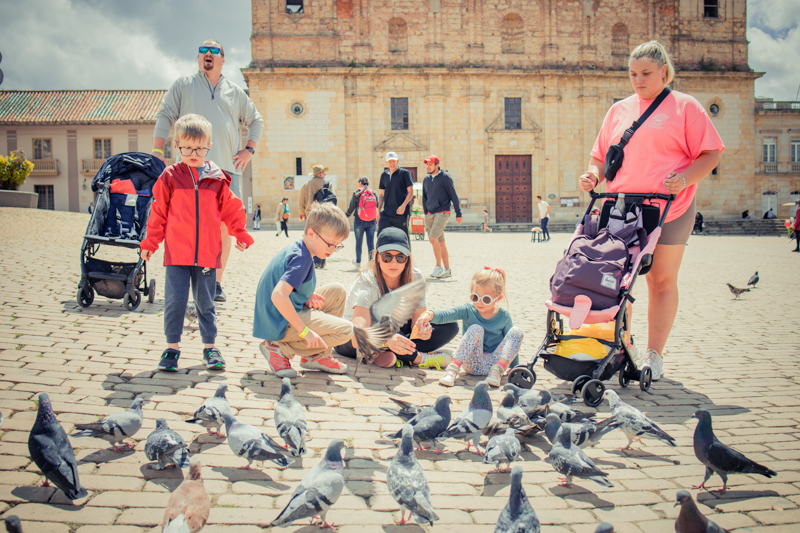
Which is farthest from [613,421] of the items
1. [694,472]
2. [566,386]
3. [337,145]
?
[337,145]

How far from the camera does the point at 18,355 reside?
13.7ft

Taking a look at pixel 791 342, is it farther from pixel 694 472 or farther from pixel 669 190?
pixel 694 472

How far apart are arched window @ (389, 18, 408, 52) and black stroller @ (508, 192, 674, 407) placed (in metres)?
34.7

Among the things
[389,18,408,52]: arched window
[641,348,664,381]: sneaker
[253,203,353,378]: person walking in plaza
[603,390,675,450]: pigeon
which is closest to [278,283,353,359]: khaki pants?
[253,203,353,378]: person walking in plaza

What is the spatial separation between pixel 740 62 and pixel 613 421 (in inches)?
1785

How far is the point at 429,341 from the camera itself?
16.0ft

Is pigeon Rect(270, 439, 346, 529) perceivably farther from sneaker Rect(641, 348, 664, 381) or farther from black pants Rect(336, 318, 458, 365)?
sneaker Rect(641, 348, 664, 381)

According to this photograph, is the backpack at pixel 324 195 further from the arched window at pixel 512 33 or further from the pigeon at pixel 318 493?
the arched window at pixel 512 33

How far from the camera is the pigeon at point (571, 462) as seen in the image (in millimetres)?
2449

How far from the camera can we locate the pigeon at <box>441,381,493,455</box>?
9.27 ft

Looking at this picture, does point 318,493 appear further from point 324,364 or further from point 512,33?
point 512,33

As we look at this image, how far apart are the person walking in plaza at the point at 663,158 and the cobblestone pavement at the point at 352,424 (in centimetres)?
76

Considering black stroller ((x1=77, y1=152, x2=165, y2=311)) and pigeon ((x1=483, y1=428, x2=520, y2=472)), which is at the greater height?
black stroller ((x1=77, y1=152, x2=165, y2=311))

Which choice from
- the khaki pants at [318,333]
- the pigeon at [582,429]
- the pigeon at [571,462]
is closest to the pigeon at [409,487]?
the pigeon at [571,462]
